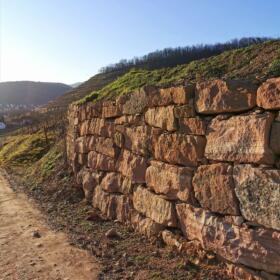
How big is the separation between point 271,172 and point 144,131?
3.33 m

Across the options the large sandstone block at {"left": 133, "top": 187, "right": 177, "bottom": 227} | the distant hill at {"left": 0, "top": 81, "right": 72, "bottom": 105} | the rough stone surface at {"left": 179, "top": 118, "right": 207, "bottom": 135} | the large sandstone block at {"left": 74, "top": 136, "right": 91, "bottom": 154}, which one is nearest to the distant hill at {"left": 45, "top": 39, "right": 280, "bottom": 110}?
the rough stone surface at {"left": 179, "top": 118, "right": 207, "bottom": 135}

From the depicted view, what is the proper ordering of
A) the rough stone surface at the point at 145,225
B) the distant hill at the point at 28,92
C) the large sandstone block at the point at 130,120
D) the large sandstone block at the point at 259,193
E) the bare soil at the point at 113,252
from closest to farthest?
the large sandstone block at the point at 259,193, the bare soil at the point at 113,252, the rough stone surface at the point at 145,225, the large sandstone block at the point at 130,120, the distant hill at the point at 28,92

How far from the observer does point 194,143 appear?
20.3 feet

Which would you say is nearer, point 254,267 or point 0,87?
point 254,267

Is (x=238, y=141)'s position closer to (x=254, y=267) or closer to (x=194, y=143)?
(x=194, y=143)

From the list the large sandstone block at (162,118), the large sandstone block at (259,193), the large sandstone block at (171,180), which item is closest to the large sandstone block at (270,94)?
the large sandstone block at (259,193)

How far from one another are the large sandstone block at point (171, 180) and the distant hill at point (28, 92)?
155346mm

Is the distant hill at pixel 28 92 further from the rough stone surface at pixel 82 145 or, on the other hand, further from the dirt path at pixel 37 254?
the dirt path at pixel 37 254

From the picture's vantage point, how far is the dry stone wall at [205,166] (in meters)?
4.90

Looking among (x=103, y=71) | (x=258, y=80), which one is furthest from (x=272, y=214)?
(x=103, y=71)

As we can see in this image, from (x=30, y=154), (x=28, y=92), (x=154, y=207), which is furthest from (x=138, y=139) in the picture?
(x=28, y=92)

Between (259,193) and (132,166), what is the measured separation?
143 inches

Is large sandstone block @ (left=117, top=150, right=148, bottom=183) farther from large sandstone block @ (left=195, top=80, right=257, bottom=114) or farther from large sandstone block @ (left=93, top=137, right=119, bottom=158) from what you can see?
large sandstone block @ (left=195, top=80, right=257, bottom=114)

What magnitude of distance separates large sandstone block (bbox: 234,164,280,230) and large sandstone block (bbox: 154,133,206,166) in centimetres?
95
